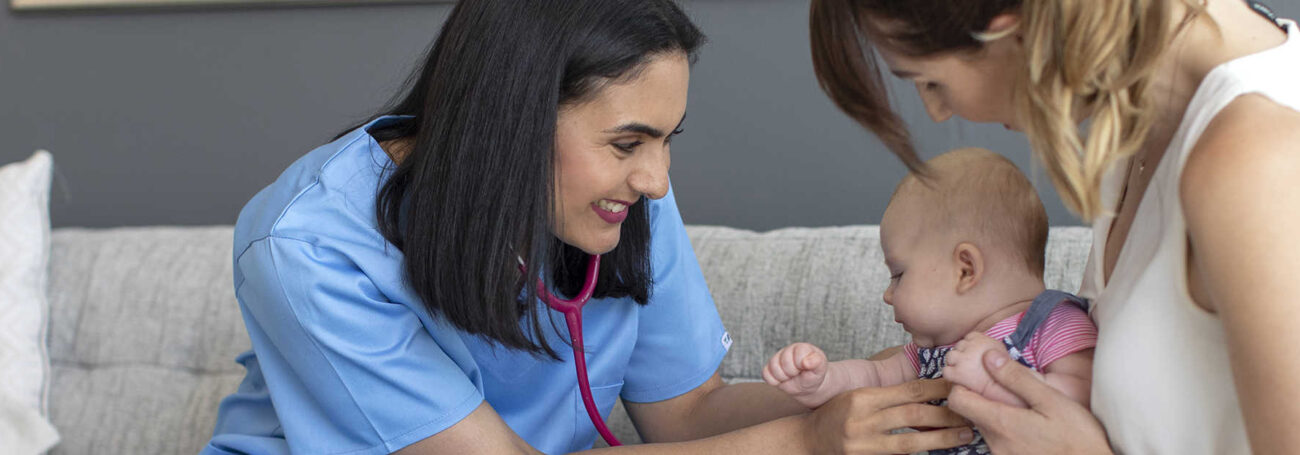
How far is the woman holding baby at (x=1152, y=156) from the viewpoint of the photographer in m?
0.76

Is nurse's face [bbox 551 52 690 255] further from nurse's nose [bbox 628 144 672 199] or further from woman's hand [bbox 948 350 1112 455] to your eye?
woman's hand [bbox 948 350 1112 455]

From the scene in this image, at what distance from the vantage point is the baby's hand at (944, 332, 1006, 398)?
1.07m

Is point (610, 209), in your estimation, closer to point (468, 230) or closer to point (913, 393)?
point (468, 230)

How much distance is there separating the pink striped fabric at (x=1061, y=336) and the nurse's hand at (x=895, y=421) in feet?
0.32

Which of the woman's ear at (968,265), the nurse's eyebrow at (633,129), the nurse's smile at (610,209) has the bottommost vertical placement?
the woman's ear at (968,265)

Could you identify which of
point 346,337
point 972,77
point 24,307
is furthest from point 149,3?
point 972,77

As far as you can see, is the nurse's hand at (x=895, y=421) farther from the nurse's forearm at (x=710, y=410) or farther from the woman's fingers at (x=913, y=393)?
the nurse's forearm at (x=710, y=410)

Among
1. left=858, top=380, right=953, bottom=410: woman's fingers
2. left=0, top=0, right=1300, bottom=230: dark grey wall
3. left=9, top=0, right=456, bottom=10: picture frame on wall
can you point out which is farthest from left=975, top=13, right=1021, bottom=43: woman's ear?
left=9, top=0, right=456, bottom=10: picture frame on wall

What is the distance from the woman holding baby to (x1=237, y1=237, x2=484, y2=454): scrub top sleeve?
55 cm

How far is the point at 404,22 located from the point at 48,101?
96 centimetres

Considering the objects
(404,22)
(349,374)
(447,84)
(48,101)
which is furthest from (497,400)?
(48,101)

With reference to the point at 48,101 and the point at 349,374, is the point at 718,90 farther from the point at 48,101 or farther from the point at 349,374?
the point at 48,101

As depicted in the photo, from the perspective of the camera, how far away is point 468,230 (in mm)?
1188

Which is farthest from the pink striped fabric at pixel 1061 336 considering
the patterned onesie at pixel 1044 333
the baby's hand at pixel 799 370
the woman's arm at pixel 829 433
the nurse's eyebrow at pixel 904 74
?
the nurse's eyebrow at pixel 904 74
